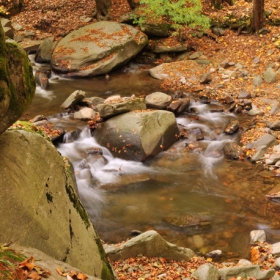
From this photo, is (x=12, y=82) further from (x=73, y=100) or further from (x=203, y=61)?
(x=203, y=61)

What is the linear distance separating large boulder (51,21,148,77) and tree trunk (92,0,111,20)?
1852 mm

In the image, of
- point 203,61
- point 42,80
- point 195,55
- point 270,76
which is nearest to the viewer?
point 270,76

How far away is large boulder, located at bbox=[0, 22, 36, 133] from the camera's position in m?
3.52

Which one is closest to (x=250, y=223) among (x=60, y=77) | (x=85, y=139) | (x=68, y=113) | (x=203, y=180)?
(x=203, y=180)

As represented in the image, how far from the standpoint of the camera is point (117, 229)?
844 centimetres

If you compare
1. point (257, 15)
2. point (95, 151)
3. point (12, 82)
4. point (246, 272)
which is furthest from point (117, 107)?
point (257, 15)

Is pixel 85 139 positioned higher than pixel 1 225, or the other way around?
pixel 1 225

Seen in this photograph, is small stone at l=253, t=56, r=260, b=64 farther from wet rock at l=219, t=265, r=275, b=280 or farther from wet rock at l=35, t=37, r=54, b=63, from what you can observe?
wet rock at l=219, t=265, r=275, b=280

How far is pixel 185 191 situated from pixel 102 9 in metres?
12.8

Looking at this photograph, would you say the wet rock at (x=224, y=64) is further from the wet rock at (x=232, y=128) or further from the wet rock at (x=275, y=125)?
the wet rock at (x=275, y=125)

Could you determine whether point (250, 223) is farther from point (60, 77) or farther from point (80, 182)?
point (60, 77)

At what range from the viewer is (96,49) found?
54.7 feet

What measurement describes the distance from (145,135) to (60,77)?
7.00 m

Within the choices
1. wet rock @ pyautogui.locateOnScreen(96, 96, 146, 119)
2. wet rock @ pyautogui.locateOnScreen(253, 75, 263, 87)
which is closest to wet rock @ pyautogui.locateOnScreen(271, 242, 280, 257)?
wet rock @ pyautogui.locateOnScreen(96, 96, 146, 119)
